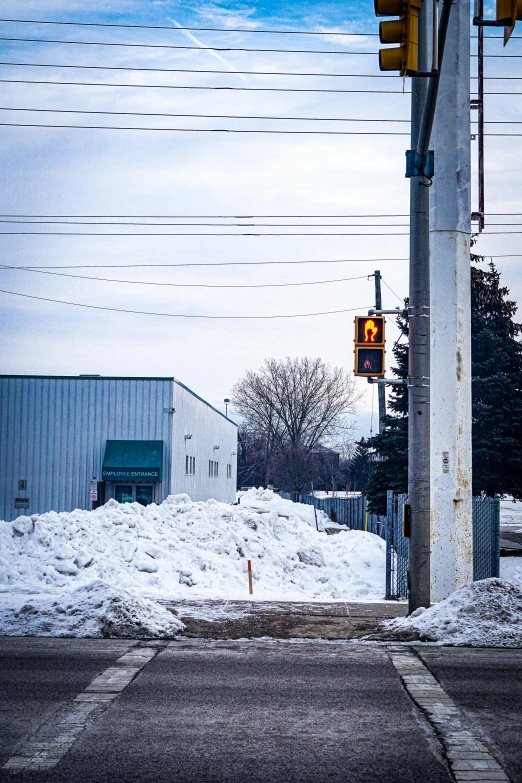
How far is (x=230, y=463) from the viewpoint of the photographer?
60.9 metres

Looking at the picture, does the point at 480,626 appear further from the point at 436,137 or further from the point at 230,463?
the point at 230,463

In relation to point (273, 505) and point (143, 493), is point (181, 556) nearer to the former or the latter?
point (143, 493)

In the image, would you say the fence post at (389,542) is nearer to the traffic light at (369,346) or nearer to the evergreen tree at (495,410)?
the traffic light at (369,346)

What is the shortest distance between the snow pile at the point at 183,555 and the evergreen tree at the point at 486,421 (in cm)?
261

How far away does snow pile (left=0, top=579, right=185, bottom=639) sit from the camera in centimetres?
1068

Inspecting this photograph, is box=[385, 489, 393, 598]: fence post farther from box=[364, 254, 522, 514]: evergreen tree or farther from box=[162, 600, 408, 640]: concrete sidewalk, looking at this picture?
box=[364, 254, 522, 514]: evergreen tree

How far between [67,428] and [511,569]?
63.9 ft

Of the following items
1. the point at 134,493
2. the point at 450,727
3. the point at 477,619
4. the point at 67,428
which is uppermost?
the point at 67,428

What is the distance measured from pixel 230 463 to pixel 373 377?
4834 cm

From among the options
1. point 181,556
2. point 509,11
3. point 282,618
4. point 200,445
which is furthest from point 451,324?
point 200,445

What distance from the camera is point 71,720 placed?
674cm

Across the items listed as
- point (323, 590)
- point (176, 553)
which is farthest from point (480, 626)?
point (176, 553)

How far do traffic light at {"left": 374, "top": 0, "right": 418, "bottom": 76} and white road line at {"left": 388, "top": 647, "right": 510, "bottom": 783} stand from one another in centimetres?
532

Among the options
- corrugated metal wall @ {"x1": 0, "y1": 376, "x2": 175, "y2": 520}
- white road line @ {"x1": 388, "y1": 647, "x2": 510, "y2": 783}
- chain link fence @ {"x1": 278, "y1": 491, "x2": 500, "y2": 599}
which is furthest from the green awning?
white road line @ {"x1": 388, "y1": 647, "x2": 510, "y2": 783}
